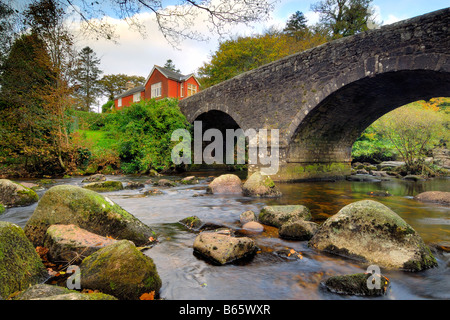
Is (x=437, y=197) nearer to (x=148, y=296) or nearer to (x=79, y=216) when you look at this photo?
(x=148, y=296)

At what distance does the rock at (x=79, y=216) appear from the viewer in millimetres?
3156

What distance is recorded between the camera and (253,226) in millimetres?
4227

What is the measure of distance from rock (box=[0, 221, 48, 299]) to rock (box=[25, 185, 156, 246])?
82 cm

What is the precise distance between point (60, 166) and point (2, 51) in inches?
214

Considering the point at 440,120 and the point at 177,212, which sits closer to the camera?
the point at 177,212

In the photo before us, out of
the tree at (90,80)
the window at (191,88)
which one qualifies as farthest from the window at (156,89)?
the tree at (90,80)

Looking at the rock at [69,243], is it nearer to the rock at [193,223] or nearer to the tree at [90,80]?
the rock at [193,223]

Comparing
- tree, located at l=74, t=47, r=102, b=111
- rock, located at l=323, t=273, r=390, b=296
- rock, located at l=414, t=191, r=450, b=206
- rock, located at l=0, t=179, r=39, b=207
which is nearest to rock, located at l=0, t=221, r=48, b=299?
rock, located at l=323, t=273, r=390, b=296

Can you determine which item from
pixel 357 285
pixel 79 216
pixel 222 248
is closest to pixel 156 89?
pixel 79 216

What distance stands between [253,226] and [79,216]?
8.26 feet

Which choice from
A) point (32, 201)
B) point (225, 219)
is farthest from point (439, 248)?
point (32, 201)

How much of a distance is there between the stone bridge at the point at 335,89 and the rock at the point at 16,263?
836 cm
